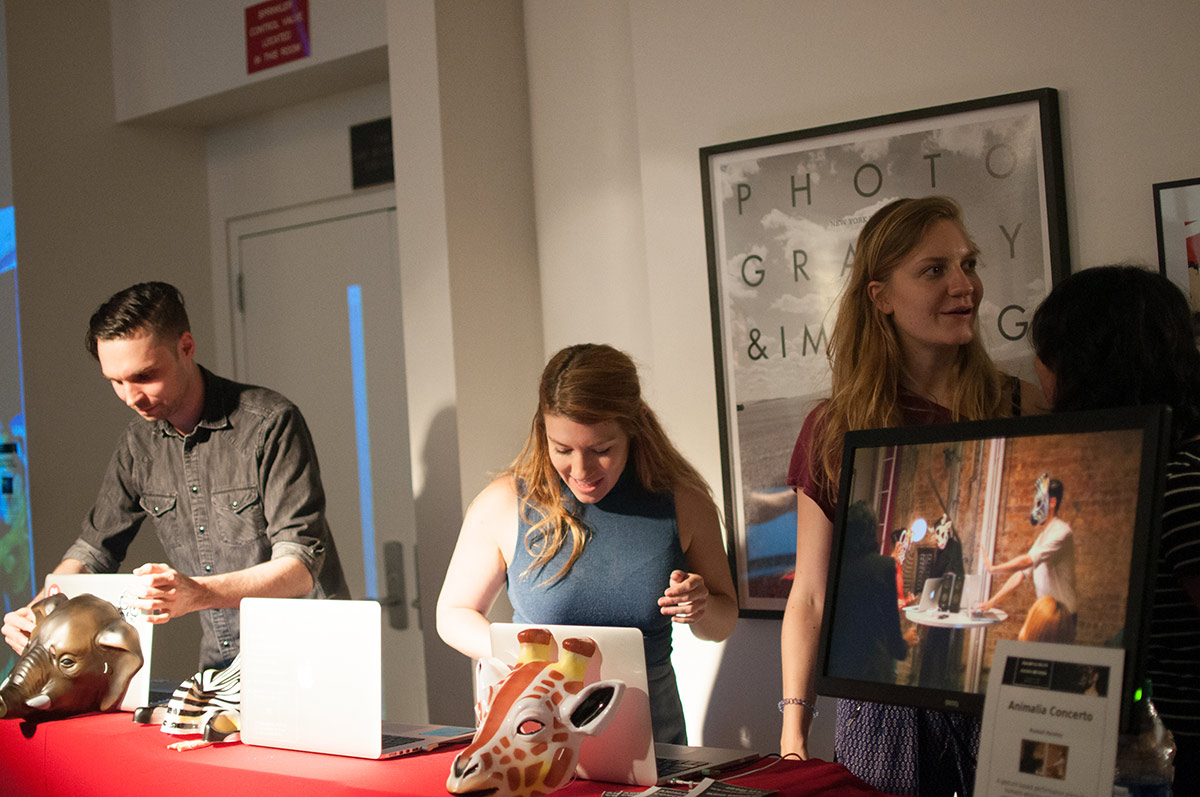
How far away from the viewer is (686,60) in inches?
108

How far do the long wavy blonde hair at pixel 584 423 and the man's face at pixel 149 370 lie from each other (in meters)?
0.80

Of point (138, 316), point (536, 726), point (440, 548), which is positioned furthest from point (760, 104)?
point (536, 726)

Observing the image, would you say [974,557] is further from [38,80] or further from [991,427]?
[38,80]

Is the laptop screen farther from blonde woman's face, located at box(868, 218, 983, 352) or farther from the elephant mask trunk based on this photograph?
the elephant mask trunk

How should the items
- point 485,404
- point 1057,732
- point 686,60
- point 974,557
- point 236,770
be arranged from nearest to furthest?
1. point 1057,732
2. point 974,557
3. point 236,770
4. point 686,60
5. point 485,404

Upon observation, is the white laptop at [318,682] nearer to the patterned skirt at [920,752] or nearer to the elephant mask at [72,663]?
the elephant mask at [72,663]

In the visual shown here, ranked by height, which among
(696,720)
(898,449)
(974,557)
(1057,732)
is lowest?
(696,720)

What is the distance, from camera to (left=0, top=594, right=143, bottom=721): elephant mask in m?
2.03

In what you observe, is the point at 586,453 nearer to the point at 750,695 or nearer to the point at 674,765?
the point at 674,765

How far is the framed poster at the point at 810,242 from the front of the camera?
2.35 metres

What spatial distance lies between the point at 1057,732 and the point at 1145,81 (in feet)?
5.42

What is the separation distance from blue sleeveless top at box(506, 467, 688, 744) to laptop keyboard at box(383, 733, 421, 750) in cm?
38

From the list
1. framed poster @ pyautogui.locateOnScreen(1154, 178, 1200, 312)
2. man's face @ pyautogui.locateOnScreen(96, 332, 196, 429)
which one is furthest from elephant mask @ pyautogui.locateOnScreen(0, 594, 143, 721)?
framed poster @ pyautogui.locateOnScreen(1154, 178, 1200, 312)

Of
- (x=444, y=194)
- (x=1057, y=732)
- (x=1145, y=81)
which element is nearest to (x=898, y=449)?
(x=1057, y=732)
